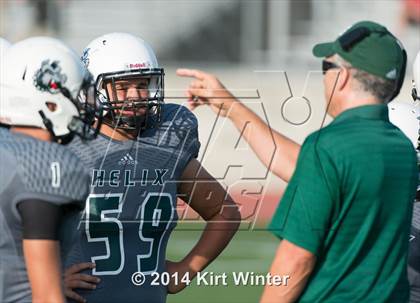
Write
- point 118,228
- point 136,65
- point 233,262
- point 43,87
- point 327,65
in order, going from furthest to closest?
point 233,262, point 136,65, point 118,228, point 327,65, point 43,87

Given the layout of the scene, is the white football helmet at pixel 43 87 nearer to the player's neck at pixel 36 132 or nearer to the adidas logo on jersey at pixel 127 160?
the player's neck at pixel 36 132

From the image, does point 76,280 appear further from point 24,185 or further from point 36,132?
point 24,185

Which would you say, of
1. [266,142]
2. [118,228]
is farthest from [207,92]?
[118,228]

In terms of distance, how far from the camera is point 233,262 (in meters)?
7.41

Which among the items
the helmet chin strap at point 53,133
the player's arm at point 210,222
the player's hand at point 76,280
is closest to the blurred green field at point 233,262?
the player's arm at point 210,222

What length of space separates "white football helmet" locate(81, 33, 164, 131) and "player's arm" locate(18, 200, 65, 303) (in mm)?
920

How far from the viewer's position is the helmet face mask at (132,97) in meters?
3.49

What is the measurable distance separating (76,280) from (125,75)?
30.5 inches

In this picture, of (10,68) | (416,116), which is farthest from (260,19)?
(10,68)

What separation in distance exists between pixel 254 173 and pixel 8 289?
577cm

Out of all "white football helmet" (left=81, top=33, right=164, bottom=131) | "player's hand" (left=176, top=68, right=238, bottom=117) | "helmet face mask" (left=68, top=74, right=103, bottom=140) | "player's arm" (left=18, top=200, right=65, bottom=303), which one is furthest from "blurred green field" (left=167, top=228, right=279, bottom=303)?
"player's arm" (left=18, top=200, right=65, bottom=303)

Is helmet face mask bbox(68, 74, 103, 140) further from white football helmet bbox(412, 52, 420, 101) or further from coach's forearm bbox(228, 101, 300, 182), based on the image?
white football helmet bbox(412, 52, 420, 101)

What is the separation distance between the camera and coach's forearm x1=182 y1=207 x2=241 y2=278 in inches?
147

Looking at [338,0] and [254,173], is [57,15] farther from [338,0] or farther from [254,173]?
[254,173]
